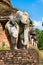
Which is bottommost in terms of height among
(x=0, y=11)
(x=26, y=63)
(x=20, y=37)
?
(x=26, y=63)

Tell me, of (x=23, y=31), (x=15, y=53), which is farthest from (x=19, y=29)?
(x=15, y=53)

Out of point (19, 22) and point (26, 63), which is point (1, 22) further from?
point (26, 63)

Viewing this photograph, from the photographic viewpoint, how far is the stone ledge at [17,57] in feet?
45.0

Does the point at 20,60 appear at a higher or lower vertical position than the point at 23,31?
lower

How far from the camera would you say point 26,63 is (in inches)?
543

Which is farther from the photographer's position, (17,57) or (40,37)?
(40,37)

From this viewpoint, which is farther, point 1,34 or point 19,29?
point 1,34

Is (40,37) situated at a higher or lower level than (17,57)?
higher

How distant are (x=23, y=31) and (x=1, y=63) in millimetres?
1784

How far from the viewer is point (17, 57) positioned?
1380cm

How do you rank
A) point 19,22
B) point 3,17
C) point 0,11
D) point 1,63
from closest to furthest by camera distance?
1. point 1,63
2. point 19,22
3. point 3,17
4. point 0,11

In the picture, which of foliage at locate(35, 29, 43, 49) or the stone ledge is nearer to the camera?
the stone ledge

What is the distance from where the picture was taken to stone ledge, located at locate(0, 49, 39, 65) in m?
13.7

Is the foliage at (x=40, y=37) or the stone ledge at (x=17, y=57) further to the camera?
the foliage at (x=40, y=37)
